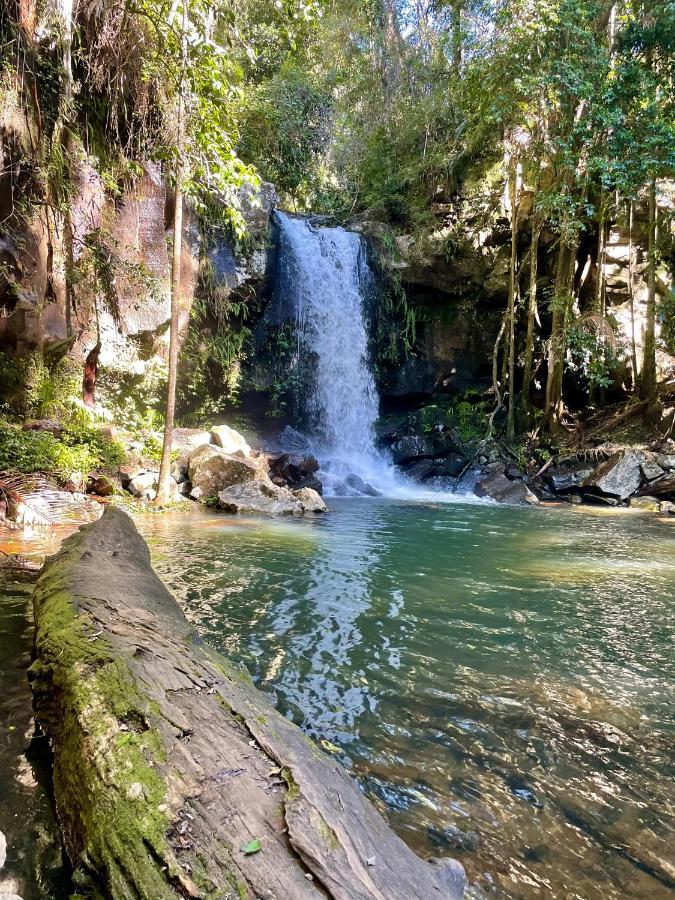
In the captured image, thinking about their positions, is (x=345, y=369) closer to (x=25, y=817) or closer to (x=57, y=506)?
(x=57, y=506)

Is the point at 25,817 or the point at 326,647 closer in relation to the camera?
the point at 25,817

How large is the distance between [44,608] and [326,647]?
5.53 feet

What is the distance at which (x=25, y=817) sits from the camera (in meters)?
1.80

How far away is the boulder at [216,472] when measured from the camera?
1005 centimetres

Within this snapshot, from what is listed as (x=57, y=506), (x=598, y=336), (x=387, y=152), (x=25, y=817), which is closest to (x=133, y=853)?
(x=25, y=817)

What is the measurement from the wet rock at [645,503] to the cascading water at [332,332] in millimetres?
5935

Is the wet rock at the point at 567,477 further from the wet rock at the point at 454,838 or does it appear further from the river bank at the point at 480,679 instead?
the wet rock at the point at 454,838

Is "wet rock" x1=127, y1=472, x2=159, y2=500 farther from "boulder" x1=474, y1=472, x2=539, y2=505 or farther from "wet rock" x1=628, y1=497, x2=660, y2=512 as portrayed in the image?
"wet rock" x1=628, y1=497, x2=660, y2=512

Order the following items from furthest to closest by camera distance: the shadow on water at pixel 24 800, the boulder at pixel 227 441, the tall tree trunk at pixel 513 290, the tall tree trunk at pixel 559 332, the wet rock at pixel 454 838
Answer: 1. the tall tree trunk at pixel 513 290
2. the tall tree trunk at pixel 559 332
3. the boulder at pixel 227 441
4. the wet rock at pixel 454 838
5. the shadow on water at pixel 24 800

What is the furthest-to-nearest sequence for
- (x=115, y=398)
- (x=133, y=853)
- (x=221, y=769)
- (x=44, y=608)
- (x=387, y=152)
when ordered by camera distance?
(x=387, y=152) < (x=115, y=398) < (x=44, y=608) < (x=221, y=769) < (x=133, y=853)

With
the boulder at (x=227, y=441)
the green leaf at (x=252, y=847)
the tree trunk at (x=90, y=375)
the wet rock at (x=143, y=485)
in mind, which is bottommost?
the green leaf at (x=252, y=847)

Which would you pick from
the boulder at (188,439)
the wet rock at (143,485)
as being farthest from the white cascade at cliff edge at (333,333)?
the wet rock at (143,485)

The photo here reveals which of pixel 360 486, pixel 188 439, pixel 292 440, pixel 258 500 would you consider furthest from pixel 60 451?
pixel 292 440

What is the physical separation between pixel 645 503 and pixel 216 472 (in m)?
8.92
